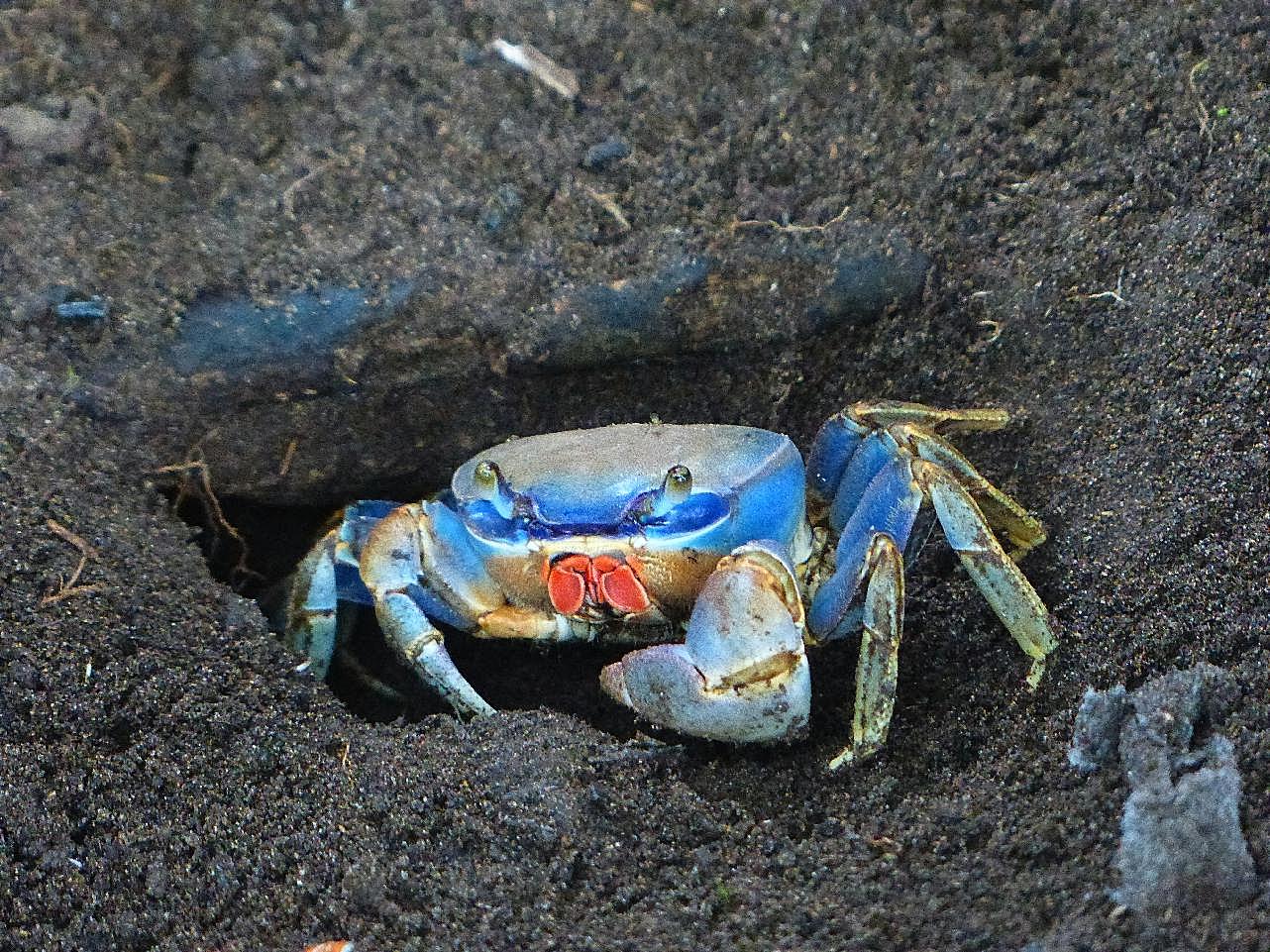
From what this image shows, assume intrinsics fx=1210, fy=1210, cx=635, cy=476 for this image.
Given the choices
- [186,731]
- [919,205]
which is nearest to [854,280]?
[919,205]

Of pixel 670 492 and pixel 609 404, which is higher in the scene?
pixel 670 492

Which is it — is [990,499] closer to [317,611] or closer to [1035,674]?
[1035,674]

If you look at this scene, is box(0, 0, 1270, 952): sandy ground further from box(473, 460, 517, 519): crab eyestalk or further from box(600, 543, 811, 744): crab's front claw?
box(473, 460, 517, 519): crab eyestalk

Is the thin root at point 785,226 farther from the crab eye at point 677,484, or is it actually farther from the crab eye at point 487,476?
the crab eye at point 487,476

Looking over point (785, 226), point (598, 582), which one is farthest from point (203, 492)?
point (785, 226)

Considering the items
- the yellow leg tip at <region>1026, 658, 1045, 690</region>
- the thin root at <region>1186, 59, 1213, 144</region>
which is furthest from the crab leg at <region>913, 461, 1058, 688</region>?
the thin root at <region>1186, 59, 1213, 144</region>

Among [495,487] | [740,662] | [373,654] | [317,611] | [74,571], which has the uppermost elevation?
[740,662]
